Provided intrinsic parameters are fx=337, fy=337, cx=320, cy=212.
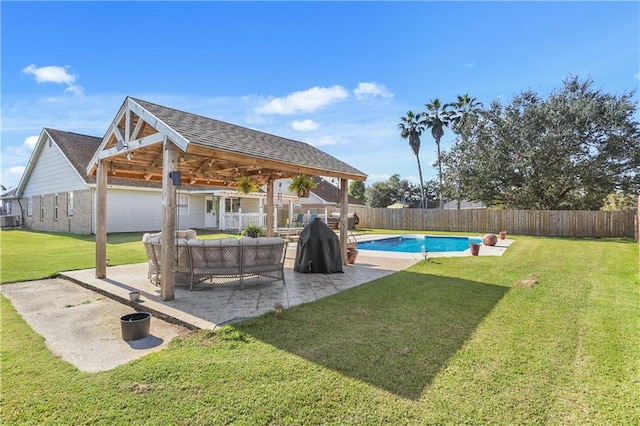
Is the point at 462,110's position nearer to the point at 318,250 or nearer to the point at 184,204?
the point at 184,204

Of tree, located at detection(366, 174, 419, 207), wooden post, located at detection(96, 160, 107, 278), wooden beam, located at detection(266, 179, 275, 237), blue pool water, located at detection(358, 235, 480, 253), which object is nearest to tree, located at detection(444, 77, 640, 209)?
blue pool water, located at detection(358, 235, 480, 253)

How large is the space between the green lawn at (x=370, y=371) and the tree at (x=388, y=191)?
46591mm

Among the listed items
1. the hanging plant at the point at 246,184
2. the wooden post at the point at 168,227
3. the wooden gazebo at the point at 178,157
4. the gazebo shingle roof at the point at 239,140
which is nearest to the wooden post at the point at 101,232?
the wooden gazebo at the point at 178,157

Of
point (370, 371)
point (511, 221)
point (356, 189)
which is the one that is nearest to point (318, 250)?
point (370, 371)

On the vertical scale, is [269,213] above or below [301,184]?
below

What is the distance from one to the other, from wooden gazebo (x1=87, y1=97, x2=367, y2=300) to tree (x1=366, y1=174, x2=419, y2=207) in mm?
42502

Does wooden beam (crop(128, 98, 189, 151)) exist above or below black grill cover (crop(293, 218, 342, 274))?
above

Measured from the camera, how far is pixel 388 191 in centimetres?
5256

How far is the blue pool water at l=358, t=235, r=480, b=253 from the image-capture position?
15109 millimetres

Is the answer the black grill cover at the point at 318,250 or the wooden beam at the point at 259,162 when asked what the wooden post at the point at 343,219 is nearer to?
the wooden beam at the point at 259,162

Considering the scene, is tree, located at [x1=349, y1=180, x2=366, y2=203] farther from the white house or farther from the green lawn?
the green lawn

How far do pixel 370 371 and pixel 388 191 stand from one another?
50.6 metres

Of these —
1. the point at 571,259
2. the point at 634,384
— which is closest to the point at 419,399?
the point at 634,384

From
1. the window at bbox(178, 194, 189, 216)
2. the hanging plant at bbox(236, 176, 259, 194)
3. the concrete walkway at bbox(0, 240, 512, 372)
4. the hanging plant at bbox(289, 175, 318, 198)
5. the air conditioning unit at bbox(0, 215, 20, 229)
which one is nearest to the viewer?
the concrete walkway at bbox(0, 240, 512, 372)
